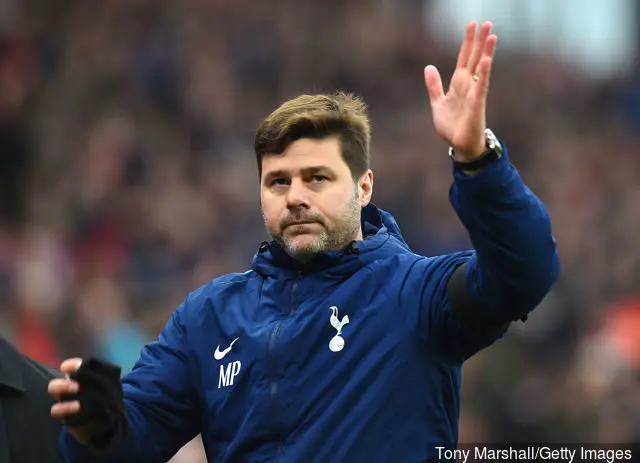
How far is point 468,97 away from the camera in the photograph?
3.26 m

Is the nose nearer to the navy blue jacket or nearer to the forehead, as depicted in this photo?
the forehead

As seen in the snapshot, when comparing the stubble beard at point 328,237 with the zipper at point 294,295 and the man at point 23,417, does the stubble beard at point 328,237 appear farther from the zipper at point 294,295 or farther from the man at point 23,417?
the man at point 23,417

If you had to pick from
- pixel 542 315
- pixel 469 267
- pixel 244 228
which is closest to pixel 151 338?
pixel 244 228

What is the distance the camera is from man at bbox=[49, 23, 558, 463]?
323cm

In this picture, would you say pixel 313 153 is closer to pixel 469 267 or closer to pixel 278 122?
pixel 278 122

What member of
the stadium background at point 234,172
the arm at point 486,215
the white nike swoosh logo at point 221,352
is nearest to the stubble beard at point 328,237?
the white nike swoosh logo at point 221,352

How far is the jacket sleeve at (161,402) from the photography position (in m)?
3.69

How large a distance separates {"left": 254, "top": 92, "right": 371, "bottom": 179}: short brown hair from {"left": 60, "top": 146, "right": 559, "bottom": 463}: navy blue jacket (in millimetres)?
262

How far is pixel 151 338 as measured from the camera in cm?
828

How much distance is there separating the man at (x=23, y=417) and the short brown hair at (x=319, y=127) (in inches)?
36.0

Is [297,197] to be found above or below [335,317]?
above

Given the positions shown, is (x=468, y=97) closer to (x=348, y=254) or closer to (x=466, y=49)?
(x=466, y=49)

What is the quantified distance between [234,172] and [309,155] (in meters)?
7.56

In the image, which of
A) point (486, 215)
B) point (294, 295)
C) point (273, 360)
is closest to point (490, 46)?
point (486, 215)
